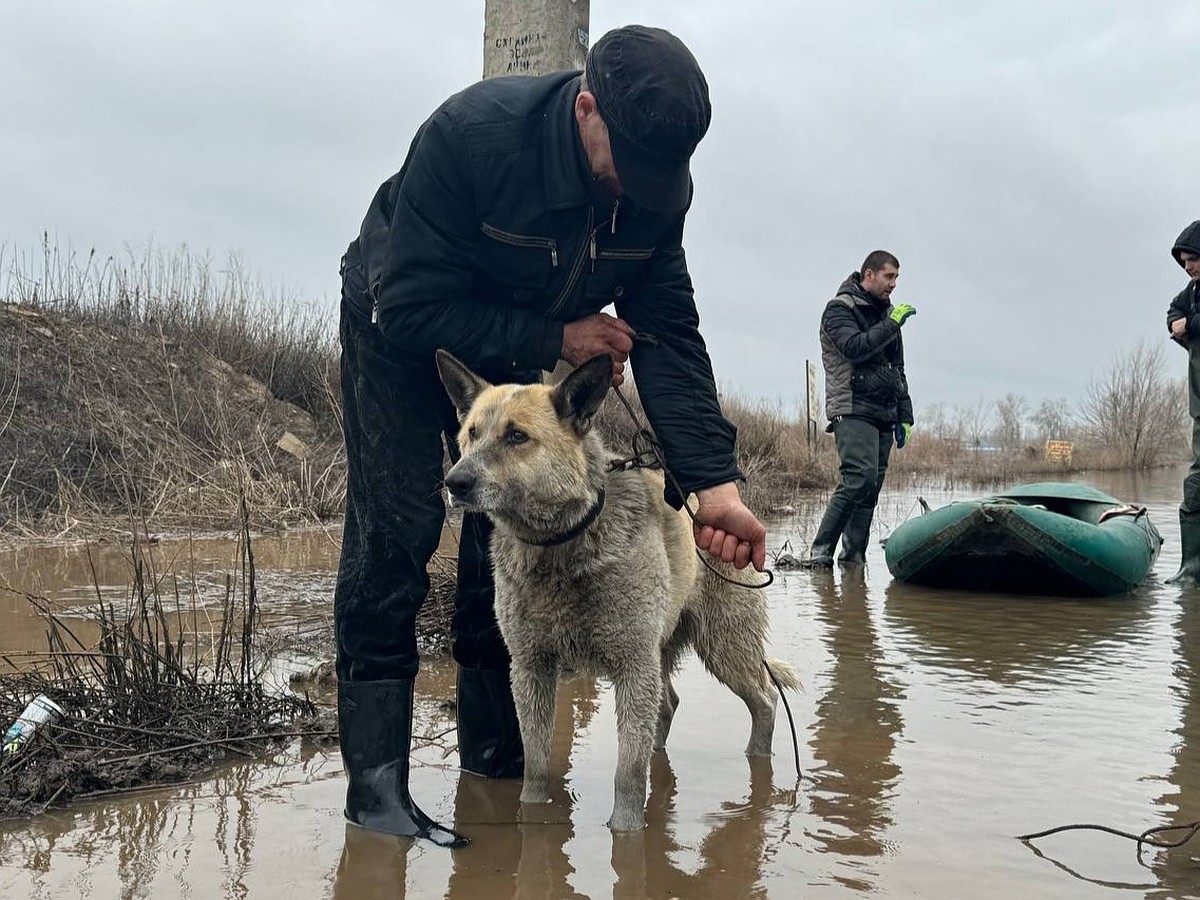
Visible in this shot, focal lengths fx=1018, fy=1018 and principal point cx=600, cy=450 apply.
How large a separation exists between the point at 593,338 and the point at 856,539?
6799 mm

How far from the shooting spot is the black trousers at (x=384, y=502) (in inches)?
127

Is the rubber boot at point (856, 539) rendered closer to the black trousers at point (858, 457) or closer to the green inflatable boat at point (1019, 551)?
the black trousers at point (858, 457)

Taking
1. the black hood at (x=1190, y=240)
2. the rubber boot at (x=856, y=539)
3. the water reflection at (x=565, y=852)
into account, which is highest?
the black hood at (x=1190, y=240)

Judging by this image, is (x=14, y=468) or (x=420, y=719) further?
(x=14, y=468)

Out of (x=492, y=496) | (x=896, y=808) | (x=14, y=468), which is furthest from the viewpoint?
(x=14, y=468)

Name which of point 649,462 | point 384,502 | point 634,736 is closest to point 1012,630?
point 649,462

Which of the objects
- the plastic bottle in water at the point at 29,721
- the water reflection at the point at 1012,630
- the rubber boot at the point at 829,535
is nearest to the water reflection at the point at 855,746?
the water reflection at the point at 1012,630

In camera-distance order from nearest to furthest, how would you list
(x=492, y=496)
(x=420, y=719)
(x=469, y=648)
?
1. (x=492, y=496)
2. (x=469, y=648)
3. (x=420, y=719)

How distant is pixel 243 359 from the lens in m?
17.5

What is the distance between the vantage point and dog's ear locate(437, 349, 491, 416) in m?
3.14

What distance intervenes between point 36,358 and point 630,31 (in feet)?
45.1

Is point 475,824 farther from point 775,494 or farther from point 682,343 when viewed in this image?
point 775,494

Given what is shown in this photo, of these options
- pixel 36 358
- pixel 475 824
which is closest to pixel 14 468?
pixel 36 358

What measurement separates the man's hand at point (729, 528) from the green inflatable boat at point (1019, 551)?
5.10 metres
